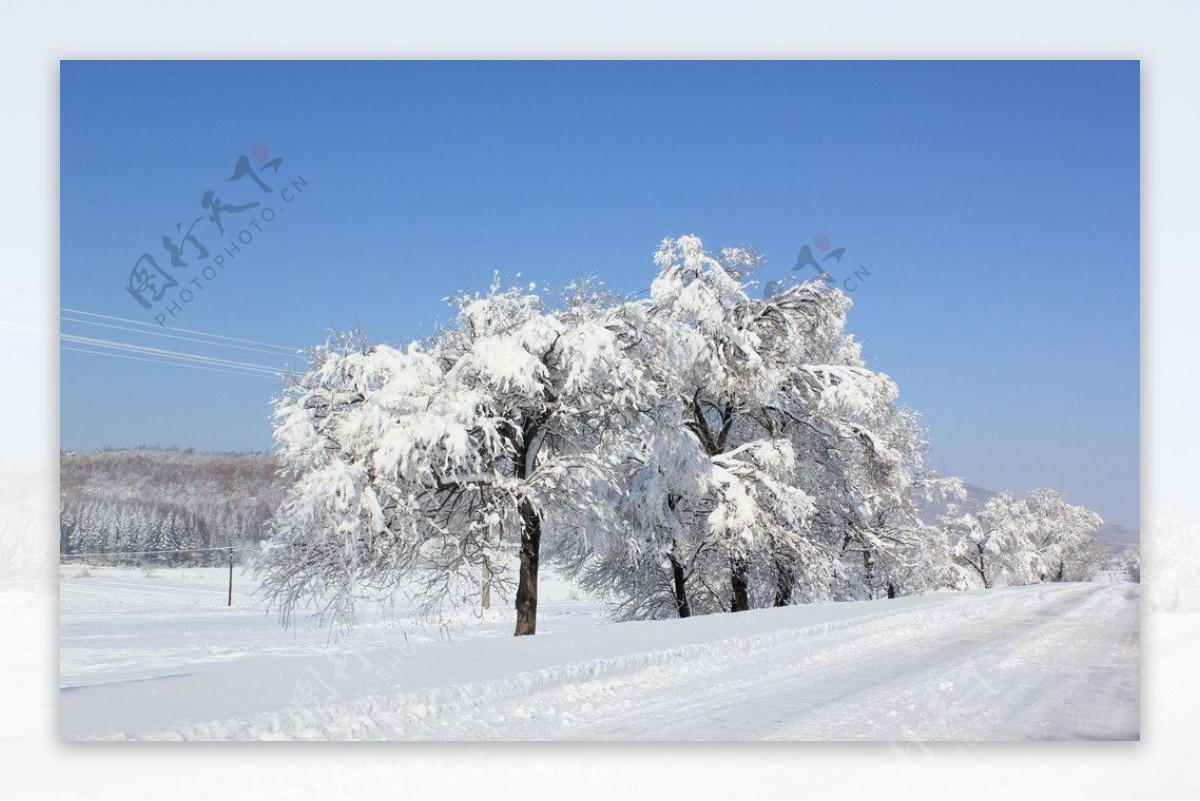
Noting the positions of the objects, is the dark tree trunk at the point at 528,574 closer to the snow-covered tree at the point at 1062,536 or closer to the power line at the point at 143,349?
the power line at the point at 143,349

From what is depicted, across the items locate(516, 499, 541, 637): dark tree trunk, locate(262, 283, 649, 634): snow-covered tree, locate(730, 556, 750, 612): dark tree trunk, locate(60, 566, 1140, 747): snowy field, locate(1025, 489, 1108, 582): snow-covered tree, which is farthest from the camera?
locate(730, 556, 750, 612): dark tree trunk

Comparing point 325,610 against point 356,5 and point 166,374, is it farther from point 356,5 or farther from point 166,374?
point 356,5

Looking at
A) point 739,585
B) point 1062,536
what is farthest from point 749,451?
point 1062,536

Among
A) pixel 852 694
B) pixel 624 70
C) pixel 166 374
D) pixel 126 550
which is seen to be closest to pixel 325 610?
pixel 126 550

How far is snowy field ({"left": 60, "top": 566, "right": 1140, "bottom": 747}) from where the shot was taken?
7.12m

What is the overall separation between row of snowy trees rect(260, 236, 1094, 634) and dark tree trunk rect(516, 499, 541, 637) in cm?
3

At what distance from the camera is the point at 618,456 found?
1330 centimetres

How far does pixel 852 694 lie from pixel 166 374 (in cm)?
641

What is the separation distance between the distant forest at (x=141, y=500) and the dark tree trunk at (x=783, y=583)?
10080 mm

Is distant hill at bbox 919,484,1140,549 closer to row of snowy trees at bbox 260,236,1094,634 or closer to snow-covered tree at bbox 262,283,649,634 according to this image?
row of snowy trees at bbox 260,236,1094,634

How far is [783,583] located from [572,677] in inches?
402

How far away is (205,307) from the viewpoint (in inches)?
353

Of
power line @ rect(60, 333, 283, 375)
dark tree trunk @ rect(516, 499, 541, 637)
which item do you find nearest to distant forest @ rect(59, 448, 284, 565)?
power line @ rect(60, 333, 283, 375)

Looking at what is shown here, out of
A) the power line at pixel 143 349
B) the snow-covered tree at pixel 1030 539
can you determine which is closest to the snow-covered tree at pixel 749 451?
the snow-covered tree at pixel 1030 539
